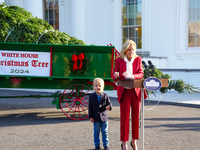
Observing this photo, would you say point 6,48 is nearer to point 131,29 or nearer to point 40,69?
point 40,69

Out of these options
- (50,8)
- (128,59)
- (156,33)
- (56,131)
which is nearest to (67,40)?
(56,131)

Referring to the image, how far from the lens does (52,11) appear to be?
1861cm

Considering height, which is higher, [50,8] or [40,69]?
[50,8]

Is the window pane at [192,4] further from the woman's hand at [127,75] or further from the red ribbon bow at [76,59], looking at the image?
the woman's hand at [127,75]

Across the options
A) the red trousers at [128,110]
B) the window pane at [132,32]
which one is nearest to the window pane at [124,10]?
the window pane at [132,32]

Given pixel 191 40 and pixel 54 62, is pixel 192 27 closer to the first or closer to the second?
pixel 191 40

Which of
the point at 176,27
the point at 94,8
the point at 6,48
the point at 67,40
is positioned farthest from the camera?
the point at 94,8

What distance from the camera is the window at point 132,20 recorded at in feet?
52.2

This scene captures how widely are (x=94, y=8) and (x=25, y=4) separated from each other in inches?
177

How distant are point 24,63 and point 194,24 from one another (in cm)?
1057

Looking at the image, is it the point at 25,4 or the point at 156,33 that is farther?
the point at 25,4

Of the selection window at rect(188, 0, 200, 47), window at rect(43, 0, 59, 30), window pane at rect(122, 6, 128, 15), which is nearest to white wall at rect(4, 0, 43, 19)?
window at rect(43, 0, 59, 30)

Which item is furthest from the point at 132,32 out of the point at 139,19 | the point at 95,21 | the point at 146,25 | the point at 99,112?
the point at 99,112

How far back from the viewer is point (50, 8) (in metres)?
18.6
